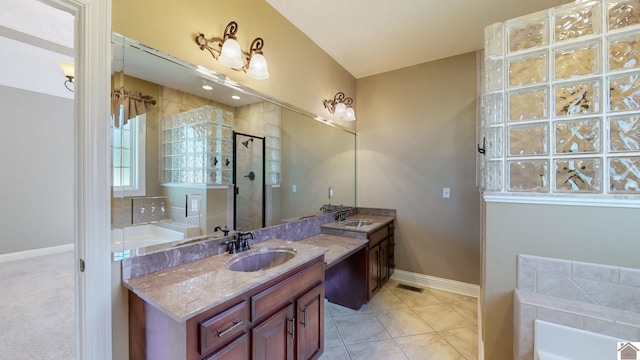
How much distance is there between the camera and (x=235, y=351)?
3.36 feet

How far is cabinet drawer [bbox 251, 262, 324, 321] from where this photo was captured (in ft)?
3.69

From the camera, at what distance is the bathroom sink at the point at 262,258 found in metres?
1.50

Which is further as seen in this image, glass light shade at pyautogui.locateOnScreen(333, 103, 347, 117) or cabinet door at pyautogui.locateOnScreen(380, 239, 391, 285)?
glass light shade at pyautogui.locateOnScreen(333, 103, 347, 117)

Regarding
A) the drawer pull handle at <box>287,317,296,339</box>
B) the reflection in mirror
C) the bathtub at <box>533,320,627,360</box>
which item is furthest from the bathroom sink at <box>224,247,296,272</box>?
the bathtub at <box>533,320,627,360</box>

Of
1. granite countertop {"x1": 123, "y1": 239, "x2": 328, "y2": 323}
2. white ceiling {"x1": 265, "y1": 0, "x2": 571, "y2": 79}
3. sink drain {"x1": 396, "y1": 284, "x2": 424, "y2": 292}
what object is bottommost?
sink drain {"x1": 396, "y1": 284, "x2": 424, "y2": 292}

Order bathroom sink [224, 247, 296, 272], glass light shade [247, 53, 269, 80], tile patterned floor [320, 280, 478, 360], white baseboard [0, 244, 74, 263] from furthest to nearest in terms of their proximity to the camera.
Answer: white baseboard [0, 244, 74, 263], tile patterned floor [320, 280, 478, 360], glass light shade [247, 53, 269, 80], bathroom sink [224, 247, 296, 272]

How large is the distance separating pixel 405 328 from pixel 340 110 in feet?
7.82

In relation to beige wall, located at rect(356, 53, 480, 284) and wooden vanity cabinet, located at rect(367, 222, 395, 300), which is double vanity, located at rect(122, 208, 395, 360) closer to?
wooden vanity cabinet, located at rect(367, 222, 395, 300)

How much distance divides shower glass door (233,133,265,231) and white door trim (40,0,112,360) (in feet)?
2.49

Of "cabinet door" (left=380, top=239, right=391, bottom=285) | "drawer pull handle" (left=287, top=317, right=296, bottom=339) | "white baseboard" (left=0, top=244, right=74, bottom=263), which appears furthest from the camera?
"white baseboard" (left=0, top=244, right=74, bottom=263)

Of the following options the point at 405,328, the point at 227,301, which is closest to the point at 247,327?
the point at 227,301

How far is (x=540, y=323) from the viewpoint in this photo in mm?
1170

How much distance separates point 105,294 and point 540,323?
83.5 inches

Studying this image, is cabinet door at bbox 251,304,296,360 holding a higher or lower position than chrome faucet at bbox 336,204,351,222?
lower
